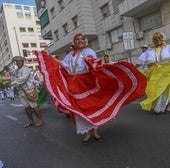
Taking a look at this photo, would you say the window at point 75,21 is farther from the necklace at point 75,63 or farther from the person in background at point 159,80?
the necklace at point 75,63

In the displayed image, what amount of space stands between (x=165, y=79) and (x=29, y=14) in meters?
94.0

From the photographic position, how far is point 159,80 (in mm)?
7168

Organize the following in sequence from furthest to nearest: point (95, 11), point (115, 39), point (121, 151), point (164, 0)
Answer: point (95, 11), point (115, 39), point (164, 0), point (121, 151)

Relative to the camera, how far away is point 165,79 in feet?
23.5

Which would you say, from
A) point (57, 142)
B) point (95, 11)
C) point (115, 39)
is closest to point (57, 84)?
point (57, 142)

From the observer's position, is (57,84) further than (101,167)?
Yes

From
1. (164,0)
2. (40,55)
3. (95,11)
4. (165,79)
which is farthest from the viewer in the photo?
(95,11)

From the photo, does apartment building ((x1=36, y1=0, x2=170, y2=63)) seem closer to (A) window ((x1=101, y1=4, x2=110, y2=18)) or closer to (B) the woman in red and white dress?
(A) window ((x1=101, y1=4, x2=110, y2=18))

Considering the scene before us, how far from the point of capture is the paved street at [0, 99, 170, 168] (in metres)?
4.31

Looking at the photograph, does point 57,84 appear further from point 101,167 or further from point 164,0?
point 164,0

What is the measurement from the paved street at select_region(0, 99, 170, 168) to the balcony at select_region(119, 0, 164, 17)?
1242cm

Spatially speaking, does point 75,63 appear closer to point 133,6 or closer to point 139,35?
point 133,6

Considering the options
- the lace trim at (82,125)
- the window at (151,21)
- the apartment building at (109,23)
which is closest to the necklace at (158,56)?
the lace trim at (82,125)

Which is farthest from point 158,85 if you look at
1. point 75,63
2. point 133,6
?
point 133,6
